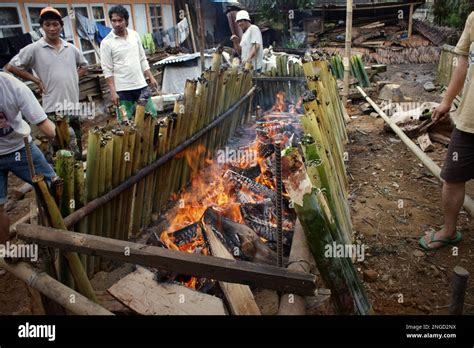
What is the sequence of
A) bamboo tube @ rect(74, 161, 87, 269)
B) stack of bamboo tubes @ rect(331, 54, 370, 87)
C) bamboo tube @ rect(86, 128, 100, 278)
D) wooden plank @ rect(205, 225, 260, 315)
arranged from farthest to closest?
1. stack of bamboo tubes @ rect(331, 54, 370, 87)
2. bamboo tube @ rect(86, 128, 100, 278)
3. bamboo tube @ rect(74, 161, 87, 269)
4. wooden plank @ rect(205, 225, 260, 315)

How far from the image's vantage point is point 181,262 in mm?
1830

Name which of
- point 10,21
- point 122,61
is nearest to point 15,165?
point 122,61

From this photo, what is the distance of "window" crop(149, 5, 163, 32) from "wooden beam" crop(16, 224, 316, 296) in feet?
45.5

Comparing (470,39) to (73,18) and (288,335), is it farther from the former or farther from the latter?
(73,18)

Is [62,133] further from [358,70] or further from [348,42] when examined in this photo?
[358,70]

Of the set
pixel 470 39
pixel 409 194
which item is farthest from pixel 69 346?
pixel 409 194

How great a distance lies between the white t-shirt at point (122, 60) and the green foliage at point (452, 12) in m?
14.9

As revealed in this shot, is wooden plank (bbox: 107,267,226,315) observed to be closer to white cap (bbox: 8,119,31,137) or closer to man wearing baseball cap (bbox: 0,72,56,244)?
man wearing baseball cap (bbox: 0,72,56,244)

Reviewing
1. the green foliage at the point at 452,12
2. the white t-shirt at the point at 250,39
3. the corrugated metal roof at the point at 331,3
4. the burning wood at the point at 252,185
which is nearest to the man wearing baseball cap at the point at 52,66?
the burning wood at the point at 252,185

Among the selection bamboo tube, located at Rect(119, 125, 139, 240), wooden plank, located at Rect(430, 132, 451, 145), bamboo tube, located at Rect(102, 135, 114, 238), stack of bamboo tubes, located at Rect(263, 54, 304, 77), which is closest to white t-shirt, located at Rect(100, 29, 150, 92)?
bamboo tube, located at Rect(119, 125, 139, 240)

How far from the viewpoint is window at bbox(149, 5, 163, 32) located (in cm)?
1427

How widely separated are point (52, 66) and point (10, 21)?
17.1 ft

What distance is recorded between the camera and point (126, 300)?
7.80 feet

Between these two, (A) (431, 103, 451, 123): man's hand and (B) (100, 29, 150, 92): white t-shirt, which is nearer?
(A) (431, 103, 451, 123): man's hand
